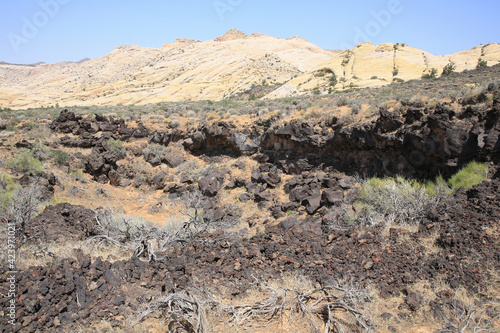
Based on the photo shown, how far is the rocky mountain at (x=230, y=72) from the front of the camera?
3150 cm

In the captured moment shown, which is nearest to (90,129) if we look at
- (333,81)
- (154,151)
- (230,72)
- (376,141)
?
(154,151)

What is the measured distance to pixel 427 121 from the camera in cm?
903

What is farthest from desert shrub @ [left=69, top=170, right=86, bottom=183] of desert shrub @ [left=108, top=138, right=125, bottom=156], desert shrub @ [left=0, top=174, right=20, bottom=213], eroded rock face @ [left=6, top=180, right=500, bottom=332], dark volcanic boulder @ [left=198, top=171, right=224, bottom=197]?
eroded rock face @ [left=6, top=180, right=500, bottom=332]

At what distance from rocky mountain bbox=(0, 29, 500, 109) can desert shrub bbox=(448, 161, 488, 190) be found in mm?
20846

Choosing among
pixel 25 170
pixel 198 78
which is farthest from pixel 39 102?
pixel 25 170

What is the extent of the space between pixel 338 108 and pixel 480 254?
33.4 ft

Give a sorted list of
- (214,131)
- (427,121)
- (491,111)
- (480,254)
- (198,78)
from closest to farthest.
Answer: (480,254) → (491,111) → (427,121) → (214,131) → (198,78)

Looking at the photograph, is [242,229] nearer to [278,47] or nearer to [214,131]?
[214,131]

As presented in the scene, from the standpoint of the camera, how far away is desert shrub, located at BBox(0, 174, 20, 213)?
7.84 meters

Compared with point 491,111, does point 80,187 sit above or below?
below

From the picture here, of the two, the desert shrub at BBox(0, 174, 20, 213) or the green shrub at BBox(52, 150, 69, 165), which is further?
the green shrub at BBox(52, 150, 69, 165)

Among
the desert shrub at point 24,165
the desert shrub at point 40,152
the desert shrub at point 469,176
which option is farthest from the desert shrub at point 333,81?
the desert shrub at point 24,165

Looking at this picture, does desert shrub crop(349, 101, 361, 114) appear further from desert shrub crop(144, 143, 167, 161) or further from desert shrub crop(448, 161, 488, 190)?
desert shrub crop(144, 143, 167, 161)

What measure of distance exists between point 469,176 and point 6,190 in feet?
45.7
